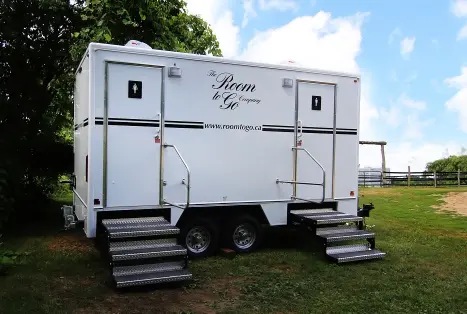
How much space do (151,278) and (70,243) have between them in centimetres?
345

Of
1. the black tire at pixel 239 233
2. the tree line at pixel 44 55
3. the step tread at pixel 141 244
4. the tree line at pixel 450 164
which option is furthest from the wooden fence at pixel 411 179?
the step tread at pixel 141 244

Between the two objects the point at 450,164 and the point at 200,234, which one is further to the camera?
the point at 450,164

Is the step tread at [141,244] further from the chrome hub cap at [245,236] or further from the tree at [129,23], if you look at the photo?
the tree at [129,23]

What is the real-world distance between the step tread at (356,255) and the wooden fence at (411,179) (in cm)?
2132

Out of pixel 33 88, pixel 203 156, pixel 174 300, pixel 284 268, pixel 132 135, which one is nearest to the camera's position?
pixel 174 300

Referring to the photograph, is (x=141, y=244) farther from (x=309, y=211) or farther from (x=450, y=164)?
(x=450, y=164)

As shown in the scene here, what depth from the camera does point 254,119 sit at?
7.81 meters

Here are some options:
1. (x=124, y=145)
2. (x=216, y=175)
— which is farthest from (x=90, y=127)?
(x=216, y=175)

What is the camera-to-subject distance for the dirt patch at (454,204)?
50.1 ft

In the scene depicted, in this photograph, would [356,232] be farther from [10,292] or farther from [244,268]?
[10,292]

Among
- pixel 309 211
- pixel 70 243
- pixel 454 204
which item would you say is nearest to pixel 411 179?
pixel 454 204

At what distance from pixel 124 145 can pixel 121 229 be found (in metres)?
1.25

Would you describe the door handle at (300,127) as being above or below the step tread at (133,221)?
above

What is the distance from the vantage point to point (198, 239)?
7.52m
